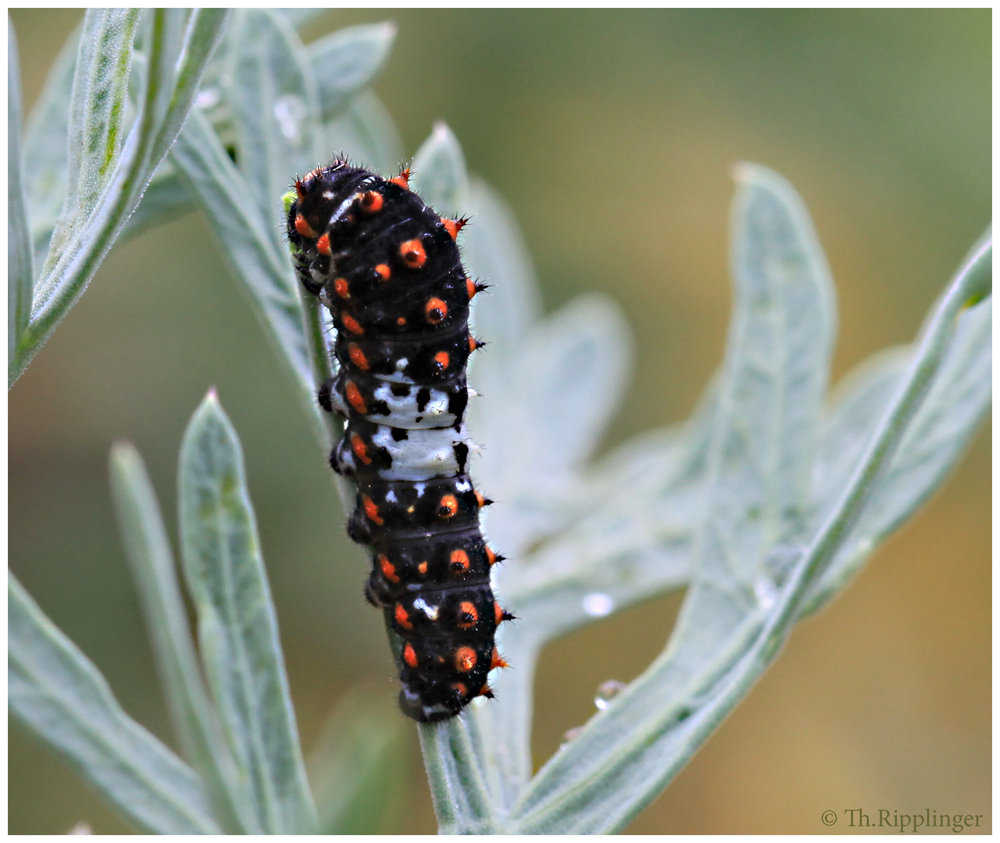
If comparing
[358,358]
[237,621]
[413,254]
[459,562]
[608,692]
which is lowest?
[608,692]

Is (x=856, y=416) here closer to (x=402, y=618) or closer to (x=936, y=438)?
(x=936, y=438)

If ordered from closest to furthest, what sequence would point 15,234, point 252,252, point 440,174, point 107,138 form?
point 15,234
point 107,138
point 252,252
point 440,174

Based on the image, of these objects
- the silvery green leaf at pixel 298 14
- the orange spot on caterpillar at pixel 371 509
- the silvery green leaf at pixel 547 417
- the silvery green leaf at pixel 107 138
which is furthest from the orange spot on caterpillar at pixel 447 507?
the silvery green leaf at pixel 298 14

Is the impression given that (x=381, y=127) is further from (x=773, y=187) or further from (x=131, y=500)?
(x=131, y=500)

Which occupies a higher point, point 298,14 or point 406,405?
point 298,14

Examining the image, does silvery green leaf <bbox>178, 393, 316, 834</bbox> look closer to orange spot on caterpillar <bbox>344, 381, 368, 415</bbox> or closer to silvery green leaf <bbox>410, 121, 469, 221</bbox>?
orange spot on caterpillar <bbox>344, 381, 368, 415</bbox>

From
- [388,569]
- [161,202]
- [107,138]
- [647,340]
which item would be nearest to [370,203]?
[161,202]

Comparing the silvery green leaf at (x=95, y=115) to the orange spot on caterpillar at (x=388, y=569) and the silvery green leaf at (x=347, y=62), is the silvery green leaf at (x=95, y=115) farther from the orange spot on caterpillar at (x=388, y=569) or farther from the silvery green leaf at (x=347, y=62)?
the orange spot on caterpillar at (x=388, y=569)

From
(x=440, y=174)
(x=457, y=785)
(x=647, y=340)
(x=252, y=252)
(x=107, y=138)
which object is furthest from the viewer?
(x=647, y=340)
